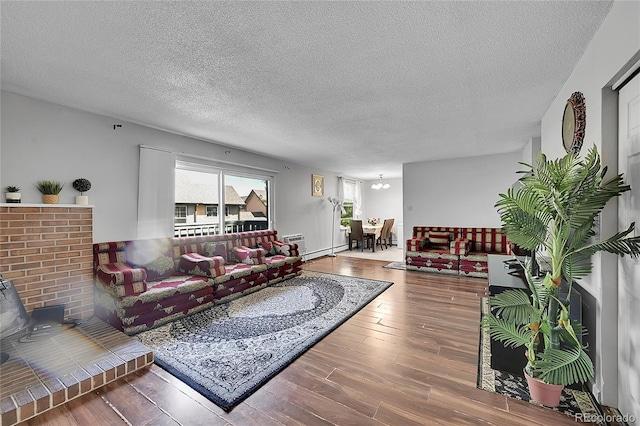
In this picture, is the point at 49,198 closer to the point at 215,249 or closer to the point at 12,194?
the point at 12,194

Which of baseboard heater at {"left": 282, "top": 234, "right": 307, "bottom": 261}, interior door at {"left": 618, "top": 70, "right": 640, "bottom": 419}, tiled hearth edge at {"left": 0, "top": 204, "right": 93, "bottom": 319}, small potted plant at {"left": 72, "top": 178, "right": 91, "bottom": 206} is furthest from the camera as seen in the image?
baseboard heater at {"left": 282, "top": 234, "right": 307, "bottom": 261}

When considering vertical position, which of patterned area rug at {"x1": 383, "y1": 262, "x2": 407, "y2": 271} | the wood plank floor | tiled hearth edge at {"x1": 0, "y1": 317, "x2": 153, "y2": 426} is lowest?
the wood plank floor

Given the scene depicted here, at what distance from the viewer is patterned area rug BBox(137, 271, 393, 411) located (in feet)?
6.53

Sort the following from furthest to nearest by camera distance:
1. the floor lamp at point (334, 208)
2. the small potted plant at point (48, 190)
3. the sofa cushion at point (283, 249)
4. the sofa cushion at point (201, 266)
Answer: the floor lamp at point (334, 208), the sofa cushion at point (283, 249), the sofa cushion at point (201, 266), the small potted plant at point (48, 190)

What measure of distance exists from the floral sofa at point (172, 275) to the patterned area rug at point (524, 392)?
2972mm

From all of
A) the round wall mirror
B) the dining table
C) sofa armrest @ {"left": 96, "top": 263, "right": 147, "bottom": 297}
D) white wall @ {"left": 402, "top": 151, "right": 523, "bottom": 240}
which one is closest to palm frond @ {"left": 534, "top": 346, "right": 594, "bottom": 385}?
the round wall mirror

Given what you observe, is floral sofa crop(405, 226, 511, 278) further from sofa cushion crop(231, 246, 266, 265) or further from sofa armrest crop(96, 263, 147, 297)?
sofa armrest crop(96, 263, 147, 297)

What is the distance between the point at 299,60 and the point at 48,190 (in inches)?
112

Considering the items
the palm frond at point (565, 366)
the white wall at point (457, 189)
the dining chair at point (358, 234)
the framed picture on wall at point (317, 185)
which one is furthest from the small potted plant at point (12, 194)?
the dining chair at point (358, 234)

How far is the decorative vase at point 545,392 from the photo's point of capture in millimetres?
1650

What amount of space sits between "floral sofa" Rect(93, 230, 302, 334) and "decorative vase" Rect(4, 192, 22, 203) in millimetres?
769

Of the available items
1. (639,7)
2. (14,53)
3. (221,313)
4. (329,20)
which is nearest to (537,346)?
(639,7)

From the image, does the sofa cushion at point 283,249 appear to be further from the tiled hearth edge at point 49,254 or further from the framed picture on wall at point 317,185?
the tiled hearth edge at point 49,254

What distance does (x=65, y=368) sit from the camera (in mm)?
1935
